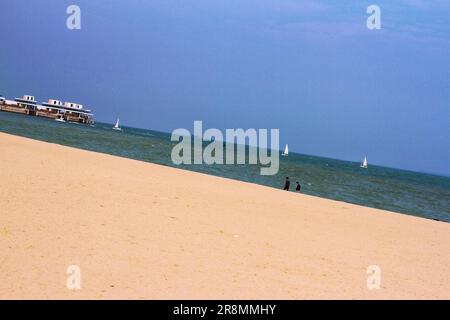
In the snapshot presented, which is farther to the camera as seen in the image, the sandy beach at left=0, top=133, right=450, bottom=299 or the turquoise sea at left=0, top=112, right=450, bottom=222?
the turquoise sea at left=0, top=112, right=450, bottom=222

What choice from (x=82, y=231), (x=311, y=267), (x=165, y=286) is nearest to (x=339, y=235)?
(x=311, y=267)

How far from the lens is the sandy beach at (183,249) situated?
7.36 m

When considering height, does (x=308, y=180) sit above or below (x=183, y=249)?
above

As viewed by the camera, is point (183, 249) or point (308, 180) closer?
point (183, 249)

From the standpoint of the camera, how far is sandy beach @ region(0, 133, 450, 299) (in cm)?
736

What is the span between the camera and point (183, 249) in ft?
31.6

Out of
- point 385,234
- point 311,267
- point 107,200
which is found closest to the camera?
point 311,267

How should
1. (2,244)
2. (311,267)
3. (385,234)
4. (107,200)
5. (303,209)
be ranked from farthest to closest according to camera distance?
(303,209) → (385,234) → (107,200) → (311,267) → (2,244)

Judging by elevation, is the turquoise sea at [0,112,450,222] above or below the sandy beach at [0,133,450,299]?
above
